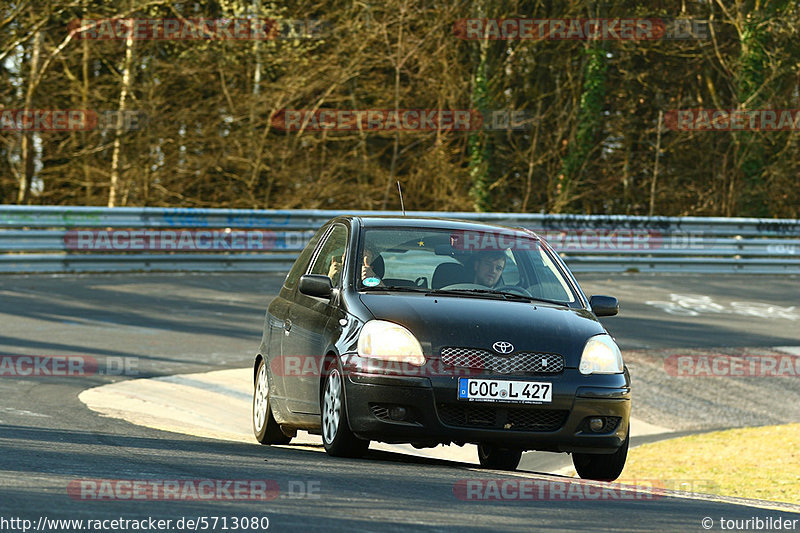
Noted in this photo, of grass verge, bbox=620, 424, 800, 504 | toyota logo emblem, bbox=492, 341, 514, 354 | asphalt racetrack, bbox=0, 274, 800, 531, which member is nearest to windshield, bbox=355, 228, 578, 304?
toyota logo emblem, bbox=492, 341, 514, 354

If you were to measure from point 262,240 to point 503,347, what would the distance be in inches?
627

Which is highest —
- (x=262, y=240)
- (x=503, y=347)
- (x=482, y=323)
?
(x=482, y=323)

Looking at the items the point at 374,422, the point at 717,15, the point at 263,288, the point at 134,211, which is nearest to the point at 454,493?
the point at 374,422

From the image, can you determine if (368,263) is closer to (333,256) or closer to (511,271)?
(333,256)

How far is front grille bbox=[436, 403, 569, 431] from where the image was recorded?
772cm

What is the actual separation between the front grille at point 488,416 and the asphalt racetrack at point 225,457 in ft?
0.97

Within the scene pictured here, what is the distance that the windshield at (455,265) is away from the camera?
28.4 feet

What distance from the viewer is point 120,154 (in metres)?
27.6

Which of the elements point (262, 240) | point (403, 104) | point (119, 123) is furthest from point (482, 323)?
point (403, 104)

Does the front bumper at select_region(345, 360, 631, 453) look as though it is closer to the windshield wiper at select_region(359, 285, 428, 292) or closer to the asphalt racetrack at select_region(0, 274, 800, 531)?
the asphalt racetrack at select_region(0, 274, 800, 531)

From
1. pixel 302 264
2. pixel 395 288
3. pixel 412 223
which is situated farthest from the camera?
pixel 302 264

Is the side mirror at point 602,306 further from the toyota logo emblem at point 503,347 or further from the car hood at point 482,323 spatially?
the toyota logo emblem at point 503,347

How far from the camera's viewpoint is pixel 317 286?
8.58 metres

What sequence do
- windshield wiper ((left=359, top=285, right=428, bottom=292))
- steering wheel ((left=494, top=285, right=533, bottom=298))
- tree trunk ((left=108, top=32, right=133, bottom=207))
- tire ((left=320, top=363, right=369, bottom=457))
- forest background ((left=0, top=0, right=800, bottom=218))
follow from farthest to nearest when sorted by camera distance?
forest background ((left=0, top=0, right=800, bottom=218))
tree trunk ((left=108, top=32, right=133, bottom=207))
steering wheel ((left=494, top=285, right=533, bottom=298))
windshield wiper ((left=359, top=285, right=428, bottom=292))
tire ((left=320, top=363, right=369, bottom=457))
